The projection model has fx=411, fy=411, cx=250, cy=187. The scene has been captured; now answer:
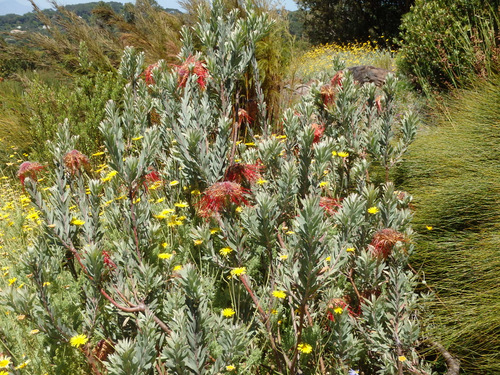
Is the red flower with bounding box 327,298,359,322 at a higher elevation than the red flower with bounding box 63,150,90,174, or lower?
lower

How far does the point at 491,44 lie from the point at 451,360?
4.06 m

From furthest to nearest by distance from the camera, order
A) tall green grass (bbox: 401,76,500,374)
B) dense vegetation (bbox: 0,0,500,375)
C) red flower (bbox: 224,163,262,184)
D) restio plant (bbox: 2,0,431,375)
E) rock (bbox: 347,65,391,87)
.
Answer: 1. rock (bbox: 347,65,391,87)
2. red flower (bbox: 224,163,262,184)
3. tall green grass (bbox: 401,76,500,374)
4. dense vegetation (bbox: 0,0,500,375)
5. restio plant (bbox: 2,0,431,375)

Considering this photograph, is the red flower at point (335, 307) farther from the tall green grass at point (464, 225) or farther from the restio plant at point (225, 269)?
the tall green grass at point (464, 225)

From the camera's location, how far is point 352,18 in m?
19.6

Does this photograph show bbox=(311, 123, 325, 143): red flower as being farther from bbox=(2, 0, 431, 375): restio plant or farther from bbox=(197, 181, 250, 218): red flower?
bbox=(197, 181, 250, 218): red flower

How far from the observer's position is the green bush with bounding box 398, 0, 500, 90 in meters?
4.67

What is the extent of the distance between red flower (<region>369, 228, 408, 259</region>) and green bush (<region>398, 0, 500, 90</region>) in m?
3.29

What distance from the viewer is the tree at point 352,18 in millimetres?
18219

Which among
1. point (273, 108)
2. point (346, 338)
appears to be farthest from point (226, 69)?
point (273, 108)

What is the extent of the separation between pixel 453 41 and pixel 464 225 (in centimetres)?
401

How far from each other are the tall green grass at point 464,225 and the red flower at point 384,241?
1.52 feet

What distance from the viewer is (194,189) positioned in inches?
104

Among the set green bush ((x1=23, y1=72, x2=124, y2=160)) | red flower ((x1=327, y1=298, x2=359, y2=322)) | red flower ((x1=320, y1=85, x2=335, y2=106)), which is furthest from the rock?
red flower ((x1=327, y1=298, x2=359, y2=322))

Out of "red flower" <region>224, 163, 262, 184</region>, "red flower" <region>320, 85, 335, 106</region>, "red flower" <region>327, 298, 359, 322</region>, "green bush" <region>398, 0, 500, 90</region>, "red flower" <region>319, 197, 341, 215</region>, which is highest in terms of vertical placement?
"green bush" <region>398, 0, 500, 90</region>
